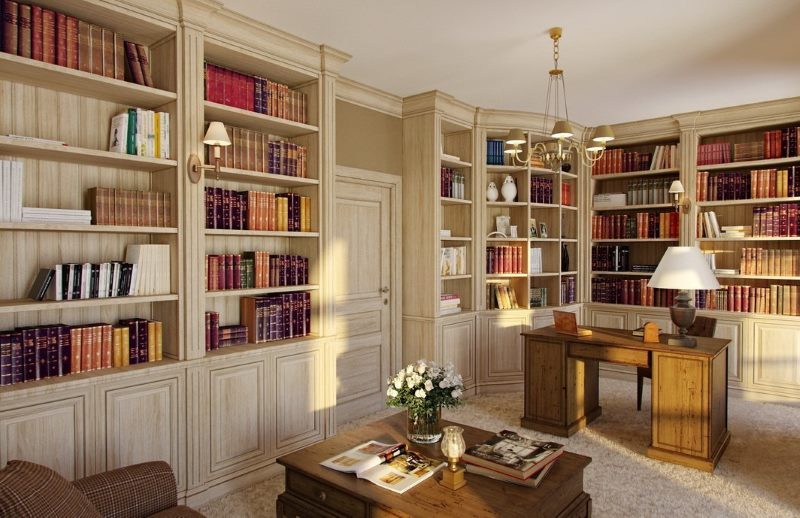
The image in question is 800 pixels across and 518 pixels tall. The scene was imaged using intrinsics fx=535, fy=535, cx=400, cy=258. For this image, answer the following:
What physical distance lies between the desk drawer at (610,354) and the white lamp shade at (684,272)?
0.52m

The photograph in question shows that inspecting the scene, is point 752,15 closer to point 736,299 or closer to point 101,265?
point 736,299

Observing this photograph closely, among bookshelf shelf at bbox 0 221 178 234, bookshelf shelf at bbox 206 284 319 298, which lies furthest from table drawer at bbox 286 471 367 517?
bookshelf shelf at bbox 0 221 178 234

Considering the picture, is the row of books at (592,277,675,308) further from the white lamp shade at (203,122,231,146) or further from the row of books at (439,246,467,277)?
the white lamp shade at (203,122,231,146)

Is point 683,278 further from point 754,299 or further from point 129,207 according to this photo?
point 129,207

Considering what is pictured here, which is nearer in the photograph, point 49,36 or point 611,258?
point 49,36

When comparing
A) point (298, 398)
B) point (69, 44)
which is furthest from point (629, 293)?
point (69, 44)

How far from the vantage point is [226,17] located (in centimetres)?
319

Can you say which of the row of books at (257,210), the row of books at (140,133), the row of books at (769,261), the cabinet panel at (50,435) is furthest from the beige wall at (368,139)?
the row of books at (769,261)

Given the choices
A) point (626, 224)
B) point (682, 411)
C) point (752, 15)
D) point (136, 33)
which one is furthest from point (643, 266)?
point (136, 33)

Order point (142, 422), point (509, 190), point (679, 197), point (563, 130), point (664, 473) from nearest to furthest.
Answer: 1. point (142, 422)
2. point (563, 130)
3. point (664, 473)
4. point (679, 197)
5. point (509, 190)

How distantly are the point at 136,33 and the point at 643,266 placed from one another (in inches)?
212

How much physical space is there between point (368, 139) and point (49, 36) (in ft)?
8.62

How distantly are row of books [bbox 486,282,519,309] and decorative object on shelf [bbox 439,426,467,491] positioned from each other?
3.49m

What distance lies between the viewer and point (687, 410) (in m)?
3.65
